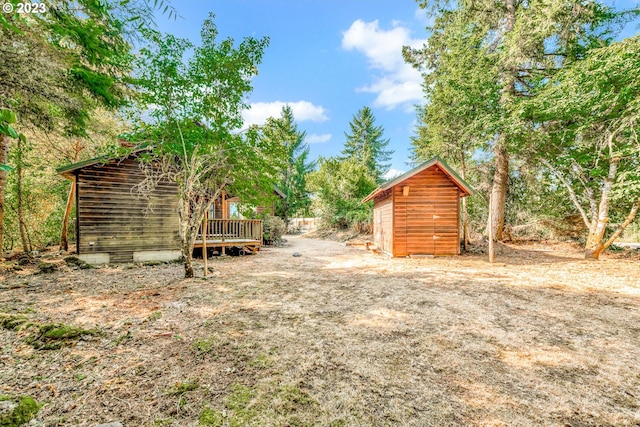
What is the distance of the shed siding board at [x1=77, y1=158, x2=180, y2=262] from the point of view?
8141mm

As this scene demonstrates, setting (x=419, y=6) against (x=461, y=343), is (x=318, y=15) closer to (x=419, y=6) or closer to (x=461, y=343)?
(x=419, y=6)

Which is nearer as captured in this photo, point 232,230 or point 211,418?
point 211,418

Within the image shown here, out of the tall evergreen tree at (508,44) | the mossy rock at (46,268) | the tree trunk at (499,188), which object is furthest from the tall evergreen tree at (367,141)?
the mossy rock at (46,268)

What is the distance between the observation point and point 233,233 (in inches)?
468

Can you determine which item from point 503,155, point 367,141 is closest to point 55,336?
point 503,155

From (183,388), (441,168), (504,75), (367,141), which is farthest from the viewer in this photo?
(367,141)

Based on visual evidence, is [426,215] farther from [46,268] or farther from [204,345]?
[46,268]

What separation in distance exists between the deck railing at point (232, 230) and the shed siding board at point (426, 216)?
256 inches

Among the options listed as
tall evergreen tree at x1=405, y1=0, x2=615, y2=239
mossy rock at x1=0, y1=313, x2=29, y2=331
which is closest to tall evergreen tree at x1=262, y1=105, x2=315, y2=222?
tall evergreen tree at x1=405, y1=0, x2=615, y2=239

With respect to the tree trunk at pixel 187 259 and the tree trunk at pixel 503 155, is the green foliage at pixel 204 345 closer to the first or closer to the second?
the tree trunk at pixel 187 259

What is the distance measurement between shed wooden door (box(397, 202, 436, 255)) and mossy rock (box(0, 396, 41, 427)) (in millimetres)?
9981

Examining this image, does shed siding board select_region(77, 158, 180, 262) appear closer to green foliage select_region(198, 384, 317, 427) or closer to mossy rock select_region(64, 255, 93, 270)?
mossy rock select_region(64, 255, 93, 270)

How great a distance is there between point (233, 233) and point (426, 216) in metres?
8.62

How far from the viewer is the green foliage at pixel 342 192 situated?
67.6 ft
